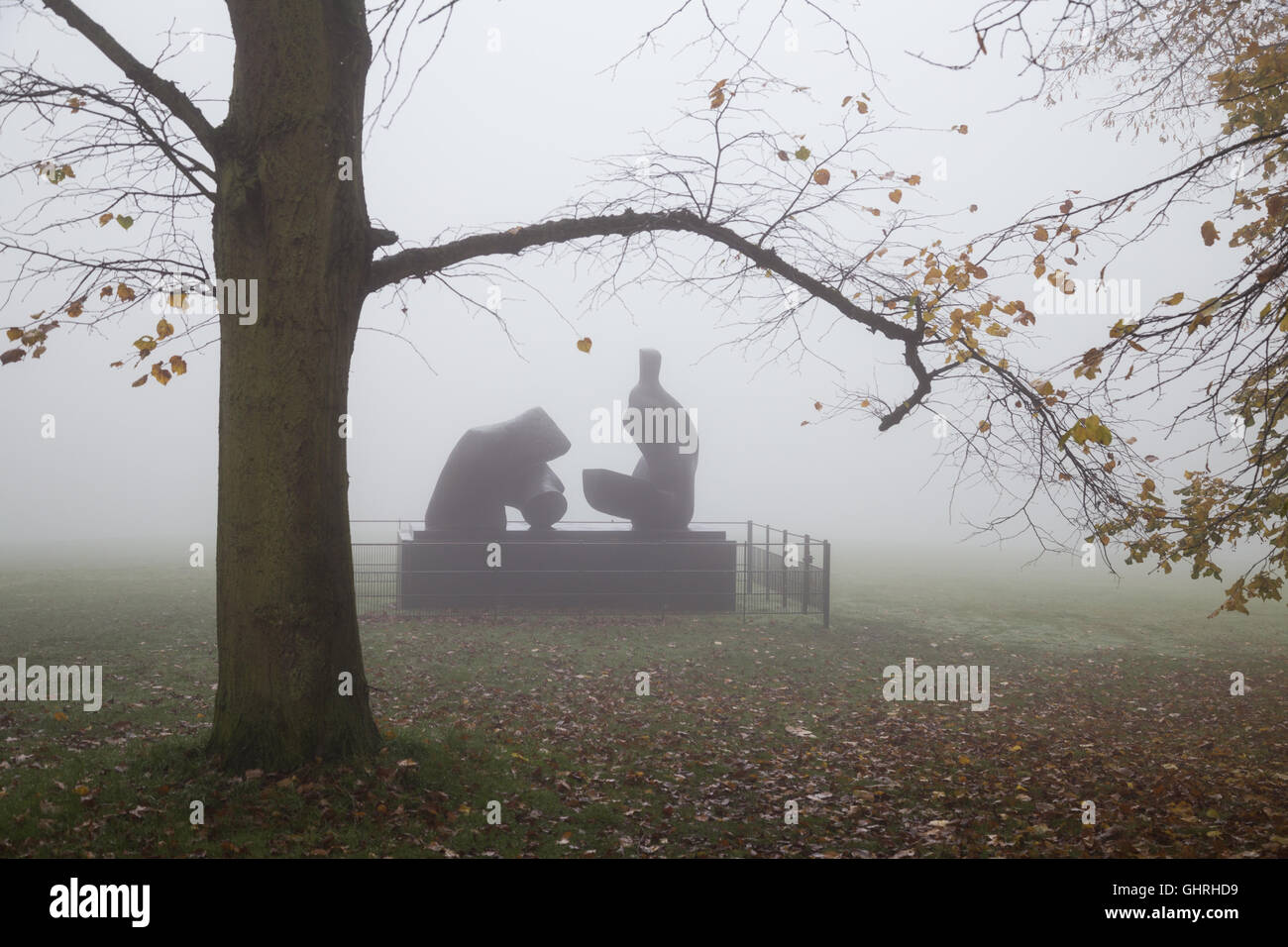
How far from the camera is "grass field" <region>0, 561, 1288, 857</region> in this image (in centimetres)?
541

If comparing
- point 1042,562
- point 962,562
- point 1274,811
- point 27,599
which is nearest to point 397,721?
point 1274,811

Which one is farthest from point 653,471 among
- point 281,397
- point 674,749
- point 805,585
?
point 281,397

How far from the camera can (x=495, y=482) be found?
16734mm

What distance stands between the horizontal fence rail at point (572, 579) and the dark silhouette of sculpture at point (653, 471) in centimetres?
59

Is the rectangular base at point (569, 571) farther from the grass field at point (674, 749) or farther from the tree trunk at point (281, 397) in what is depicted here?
the tree trunk at point (281, 397)

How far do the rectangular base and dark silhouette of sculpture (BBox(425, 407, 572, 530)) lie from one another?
0.32 m

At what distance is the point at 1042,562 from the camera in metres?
36.7

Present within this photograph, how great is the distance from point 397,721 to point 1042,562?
3357 centimetres

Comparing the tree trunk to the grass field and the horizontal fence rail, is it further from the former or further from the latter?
the horizontal fence rail

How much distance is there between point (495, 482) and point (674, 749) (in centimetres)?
968

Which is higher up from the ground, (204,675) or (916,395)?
(916,395)

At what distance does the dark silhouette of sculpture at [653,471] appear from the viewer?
16891 mm

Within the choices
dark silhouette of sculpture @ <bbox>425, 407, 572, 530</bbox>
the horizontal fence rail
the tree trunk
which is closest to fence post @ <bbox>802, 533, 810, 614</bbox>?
the horizontal fence rail
